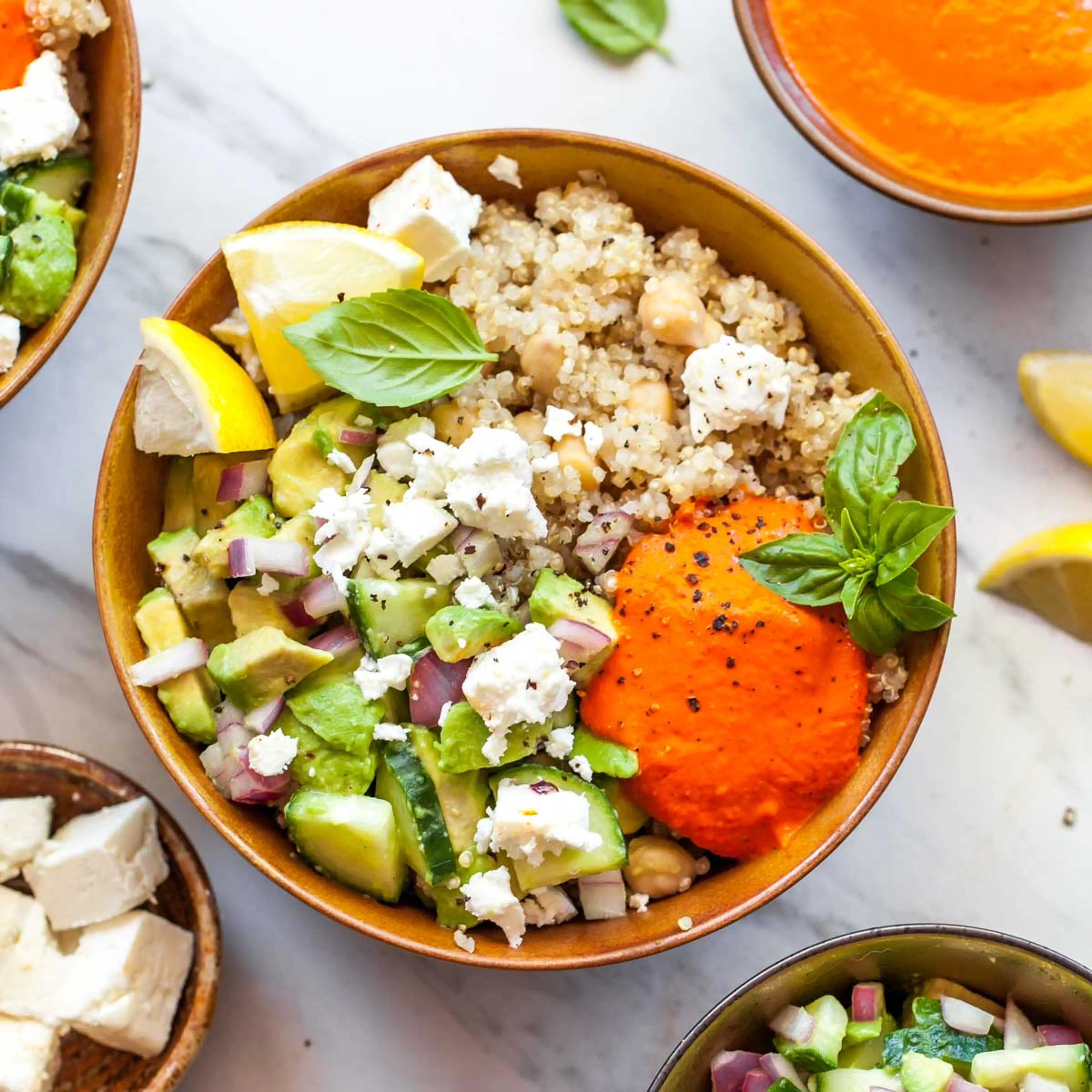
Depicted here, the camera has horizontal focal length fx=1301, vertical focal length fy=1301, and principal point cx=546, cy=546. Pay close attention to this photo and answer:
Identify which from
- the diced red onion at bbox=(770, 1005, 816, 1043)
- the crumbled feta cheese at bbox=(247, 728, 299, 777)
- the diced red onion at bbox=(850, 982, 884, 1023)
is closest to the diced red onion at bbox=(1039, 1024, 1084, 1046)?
the diced red onion at bbox=(850, 982, 884, 1023)

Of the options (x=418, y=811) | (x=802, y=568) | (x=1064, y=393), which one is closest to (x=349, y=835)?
(x=418, y=811)

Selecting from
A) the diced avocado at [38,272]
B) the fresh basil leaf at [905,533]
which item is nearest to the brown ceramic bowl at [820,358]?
the fresh basil leaf at [905,533]

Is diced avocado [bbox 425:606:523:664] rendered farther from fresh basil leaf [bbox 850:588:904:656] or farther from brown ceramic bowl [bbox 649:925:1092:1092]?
brown ceramic bowl [bbox 649:925:1092:1092]

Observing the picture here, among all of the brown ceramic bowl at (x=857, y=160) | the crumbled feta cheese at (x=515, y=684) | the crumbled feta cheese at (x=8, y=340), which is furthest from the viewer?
the brown ceramic bowl at (x=857, y=160)

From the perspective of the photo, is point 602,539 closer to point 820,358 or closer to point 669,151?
point 820,358

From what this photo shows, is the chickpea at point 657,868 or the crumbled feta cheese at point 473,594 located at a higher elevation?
the crumbled feta cheese at point 473,594

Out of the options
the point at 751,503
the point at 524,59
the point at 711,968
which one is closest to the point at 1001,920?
the point at 711,968

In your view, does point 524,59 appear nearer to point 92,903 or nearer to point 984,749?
point 984,749

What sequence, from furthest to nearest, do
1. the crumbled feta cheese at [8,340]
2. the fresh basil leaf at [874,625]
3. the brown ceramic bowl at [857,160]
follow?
the brown ceramic bowl at [857,160]
the crumbled feta cheese at [8,340]
the fresh basil leaf at [874,625]

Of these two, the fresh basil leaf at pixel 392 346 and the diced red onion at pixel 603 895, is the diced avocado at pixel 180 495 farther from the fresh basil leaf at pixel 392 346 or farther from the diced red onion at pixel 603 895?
the diced red onion at pixel 603 895
